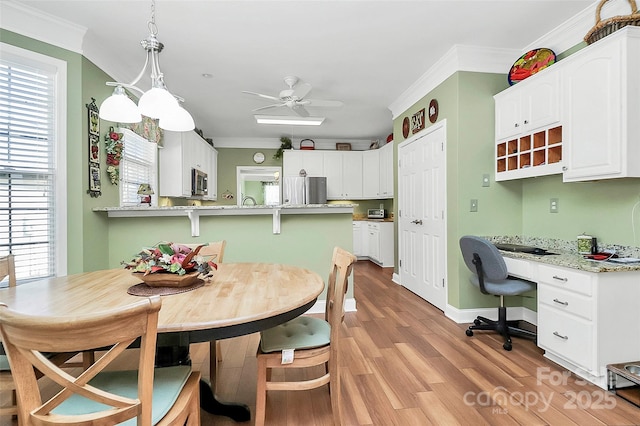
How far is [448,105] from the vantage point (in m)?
3.17

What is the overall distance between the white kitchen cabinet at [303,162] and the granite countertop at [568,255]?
4000mm

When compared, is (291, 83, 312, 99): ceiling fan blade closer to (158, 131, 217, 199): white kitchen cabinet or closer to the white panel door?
the white panel door

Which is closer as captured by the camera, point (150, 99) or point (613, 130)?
point (150, 99)

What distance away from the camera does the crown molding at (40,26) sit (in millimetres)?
2221

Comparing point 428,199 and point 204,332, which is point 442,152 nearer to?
point 428,199

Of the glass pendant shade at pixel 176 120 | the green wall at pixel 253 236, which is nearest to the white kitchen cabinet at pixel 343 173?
the green wall at pixel 253 236

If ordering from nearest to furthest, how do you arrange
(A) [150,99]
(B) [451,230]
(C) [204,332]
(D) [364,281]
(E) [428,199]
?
(C) [204,332]
(A) [150,99]
(B) [451,230]
(E) [428,199]
(D) [364,281]

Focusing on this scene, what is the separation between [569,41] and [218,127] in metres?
5.05

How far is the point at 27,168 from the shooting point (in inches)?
91.6

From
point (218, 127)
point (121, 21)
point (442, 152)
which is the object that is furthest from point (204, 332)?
point (218, 127)

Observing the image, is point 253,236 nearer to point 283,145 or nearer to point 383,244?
point 383,244

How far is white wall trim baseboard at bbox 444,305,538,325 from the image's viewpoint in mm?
3010

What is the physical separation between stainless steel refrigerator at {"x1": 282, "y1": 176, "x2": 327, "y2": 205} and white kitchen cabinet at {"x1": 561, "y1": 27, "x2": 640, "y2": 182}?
4.31 m

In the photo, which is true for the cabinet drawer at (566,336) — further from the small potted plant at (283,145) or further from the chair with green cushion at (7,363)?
the small potted plant at (283,145)
